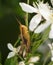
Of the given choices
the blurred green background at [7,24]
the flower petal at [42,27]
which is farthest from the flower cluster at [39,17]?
the blurred green background at [7,24]

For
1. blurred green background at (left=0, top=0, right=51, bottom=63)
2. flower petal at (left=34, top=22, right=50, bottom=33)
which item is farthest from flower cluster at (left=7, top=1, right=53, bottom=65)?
blurred green background at (left=0, top=0, right=51, bottom=63)

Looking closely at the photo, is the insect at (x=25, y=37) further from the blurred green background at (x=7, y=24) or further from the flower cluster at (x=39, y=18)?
the blurred green background at (x=7, y=24)

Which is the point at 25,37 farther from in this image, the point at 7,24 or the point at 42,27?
the point at 7,24

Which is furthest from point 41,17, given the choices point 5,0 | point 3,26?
point 3,26

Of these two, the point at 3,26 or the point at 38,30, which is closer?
the point at 38,30

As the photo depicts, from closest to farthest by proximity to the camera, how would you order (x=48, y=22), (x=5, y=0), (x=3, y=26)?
(x=48, y=22) → (x=5, y=0) → (x=3, y=26)

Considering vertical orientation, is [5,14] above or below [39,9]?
below

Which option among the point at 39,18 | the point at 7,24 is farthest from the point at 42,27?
the point at 7,24

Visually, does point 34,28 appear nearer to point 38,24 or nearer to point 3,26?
point 38,24

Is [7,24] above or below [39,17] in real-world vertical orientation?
below

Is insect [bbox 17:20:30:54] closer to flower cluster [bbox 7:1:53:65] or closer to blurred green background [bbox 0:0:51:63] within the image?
flower cluster [bbox 7:1:53:65]

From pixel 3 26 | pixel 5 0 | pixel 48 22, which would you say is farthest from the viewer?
pixel 3 26
